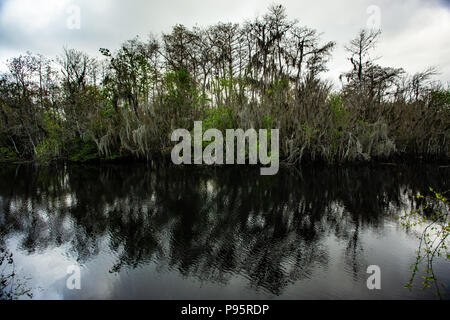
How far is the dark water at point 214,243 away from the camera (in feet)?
13.5

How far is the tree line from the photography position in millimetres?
19562

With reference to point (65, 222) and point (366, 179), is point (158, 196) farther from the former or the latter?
point (366, 179)

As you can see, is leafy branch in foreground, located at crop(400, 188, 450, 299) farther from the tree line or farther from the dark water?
the tree line

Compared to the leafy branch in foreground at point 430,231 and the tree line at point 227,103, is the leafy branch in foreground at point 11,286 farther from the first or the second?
the tree line at point 227,103

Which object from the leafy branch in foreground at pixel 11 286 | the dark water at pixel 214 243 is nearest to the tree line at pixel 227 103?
the dark water at pixel 214 243

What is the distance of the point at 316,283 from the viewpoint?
4.16 m

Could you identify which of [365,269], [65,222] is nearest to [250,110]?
[65,222]

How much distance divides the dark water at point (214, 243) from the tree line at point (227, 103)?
8.92 metres

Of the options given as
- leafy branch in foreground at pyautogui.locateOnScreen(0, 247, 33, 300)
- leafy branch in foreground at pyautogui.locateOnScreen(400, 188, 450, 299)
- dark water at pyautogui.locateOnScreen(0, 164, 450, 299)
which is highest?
leafy branch in foreground at pyautogui.locateOnScreen(400, 188, 450, 299)

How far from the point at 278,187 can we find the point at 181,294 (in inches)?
359

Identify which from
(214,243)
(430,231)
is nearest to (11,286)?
(214,243)

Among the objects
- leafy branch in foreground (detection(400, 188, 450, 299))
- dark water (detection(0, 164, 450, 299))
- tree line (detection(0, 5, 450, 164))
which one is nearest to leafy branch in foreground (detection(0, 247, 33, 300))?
dark water (detection(0, 164, 450, 299))

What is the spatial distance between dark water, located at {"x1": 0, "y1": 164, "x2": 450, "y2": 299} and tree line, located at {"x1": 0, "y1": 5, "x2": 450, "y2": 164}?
8.92 metres
